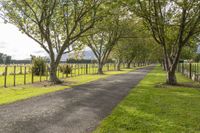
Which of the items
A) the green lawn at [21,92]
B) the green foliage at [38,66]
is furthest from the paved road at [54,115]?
the green foliage at [38,66]

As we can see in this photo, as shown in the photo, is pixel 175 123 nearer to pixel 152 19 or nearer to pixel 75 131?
pixel 75 131

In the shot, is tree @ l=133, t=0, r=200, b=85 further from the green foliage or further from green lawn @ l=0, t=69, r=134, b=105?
the green foliage

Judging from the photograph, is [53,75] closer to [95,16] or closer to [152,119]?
[95,16]

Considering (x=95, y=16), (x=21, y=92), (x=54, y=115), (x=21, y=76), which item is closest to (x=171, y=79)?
(x=95, y=16)

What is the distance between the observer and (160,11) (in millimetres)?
25422

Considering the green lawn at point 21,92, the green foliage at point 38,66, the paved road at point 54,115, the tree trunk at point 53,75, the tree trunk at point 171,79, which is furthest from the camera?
the green foliage at point 38,66

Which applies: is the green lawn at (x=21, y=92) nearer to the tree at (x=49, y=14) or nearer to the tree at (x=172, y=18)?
the tree at (x=49, y=14)

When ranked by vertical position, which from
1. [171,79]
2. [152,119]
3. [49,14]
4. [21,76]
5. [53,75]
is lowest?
[152,119]

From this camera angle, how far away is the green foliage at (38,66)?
121 feet

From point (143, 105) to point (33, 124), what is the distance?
567 cm

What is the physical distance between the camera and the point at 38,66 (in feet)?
121

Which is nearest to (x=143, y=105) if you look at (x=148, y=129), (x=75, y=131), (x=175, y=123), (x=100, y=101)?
(x=100, y=101)

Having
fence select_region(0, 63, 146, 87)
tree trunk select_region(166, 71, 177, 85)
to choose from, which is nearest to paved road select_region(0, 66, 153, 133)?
fence select_region(0, 63, 146, 87)

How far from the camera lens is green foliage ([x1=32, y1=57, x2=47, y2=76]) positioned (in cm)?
3688
